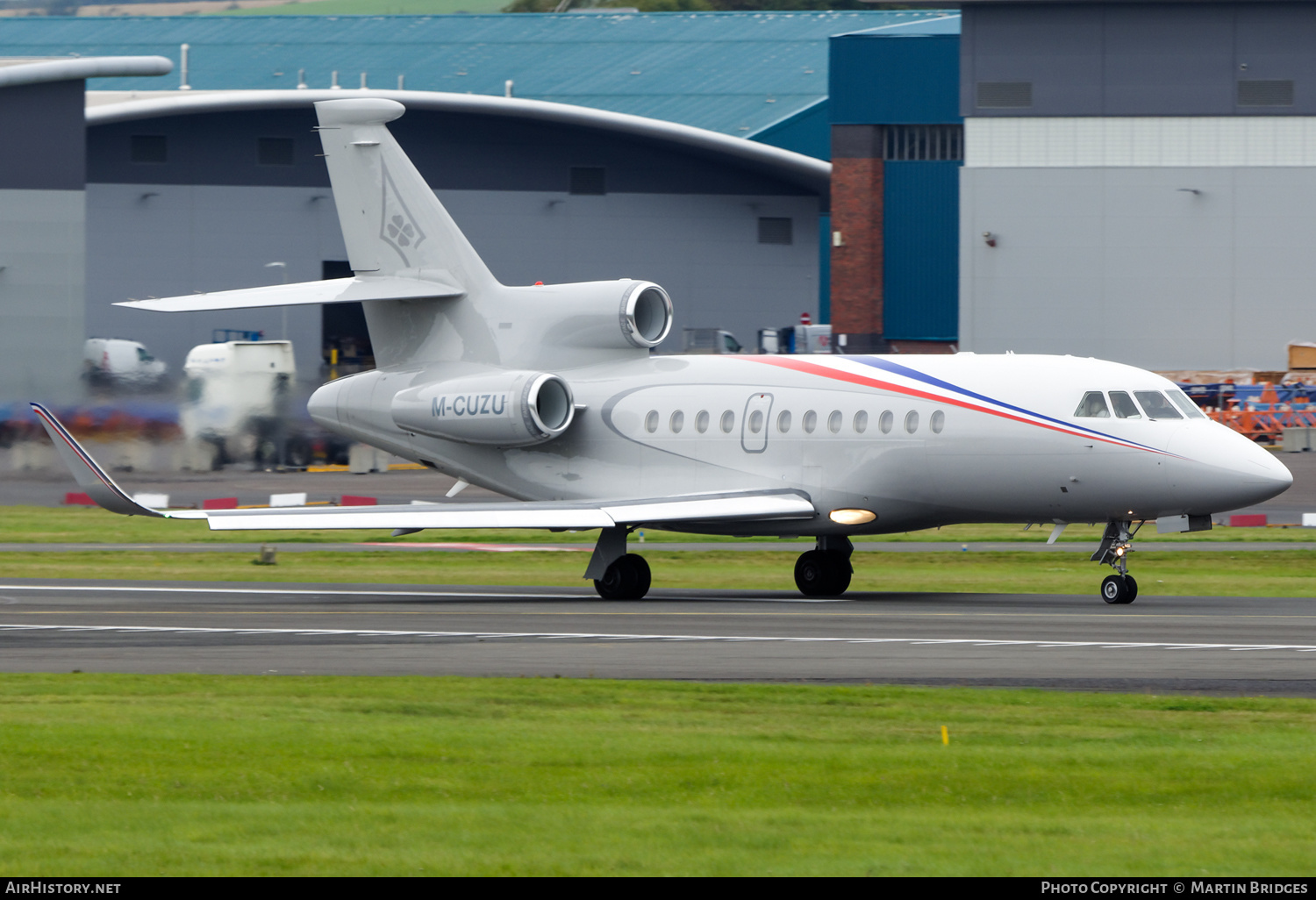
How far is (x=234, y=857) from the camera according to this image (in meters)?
10.1

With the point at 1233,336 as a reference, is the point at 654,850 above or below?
below

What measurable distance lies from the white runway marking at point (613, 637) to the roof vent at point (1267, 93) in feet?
140

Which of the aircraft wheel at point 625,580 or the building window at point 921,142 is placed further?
the building window at point 921,142

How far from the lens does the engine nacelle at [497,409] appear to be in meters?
30.5

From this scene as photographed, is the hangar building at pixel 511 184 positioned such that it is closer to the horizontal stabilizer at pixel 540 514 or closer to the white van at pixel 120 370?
the white van at pixel 120 370

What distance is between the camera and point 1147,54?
59250 millimetres

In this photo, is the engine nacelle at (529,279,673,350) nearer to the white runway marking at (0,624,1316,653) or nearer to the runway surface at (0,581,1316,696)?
the runway surface at (0,581,1316,696)

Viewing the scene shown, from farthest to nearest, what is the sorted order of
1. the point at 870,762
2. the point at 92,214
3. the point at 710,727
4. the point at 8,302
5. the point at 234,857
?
the point at 92,214 < the point at 8,302 < the point at 710,727 < the point at 870,762 < the point at 234,857

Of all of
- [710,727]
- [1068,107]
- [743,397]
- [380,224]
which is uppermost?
[1068,107]

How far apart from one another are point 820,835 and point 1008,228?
52.9 metres

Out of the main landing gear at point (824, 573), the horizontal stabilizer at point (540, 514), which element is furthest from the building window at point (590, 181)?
the horizontal stabilizer at point (540, 514)

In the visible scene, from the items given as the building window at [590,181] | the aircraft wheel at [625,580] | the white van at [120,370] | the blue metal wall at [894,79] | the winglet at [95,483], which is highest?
the blue metal wall at [894,79]

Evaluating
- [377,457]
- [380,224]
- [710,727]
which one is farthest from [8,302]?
[710,727]

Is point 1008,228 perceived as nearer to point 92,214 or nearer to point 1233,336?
point 1233,336
